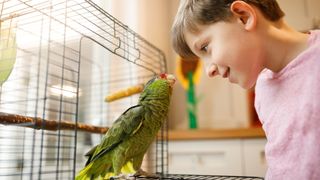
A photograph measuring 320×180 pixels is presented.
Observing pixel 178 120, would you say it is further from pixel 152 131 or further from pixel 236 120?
pixel 152 131

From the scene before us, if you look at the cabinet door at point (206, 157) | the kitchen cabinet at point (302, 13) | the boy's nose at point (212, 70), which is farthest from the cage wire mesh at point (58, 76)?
the kitchen cabinet at point (302, 13)

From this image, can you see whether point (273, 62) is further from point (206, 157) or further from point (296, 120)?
point (206, 157)

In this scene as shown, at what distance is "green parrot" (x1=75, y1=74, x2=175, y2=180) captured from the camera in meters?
0.67

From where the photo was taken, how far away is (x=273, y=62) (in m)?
0.61

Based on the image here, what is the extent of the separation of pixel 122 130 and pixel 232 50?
0.96 ft

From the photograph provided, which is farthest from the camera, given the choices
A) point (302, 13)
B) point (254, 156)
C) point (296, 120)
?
point (302, 13)

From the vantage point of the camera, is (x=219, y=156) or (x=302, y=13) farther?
(x=302, y=13)

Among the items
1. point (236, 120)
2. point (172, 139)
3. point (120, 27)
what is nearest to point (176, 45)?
point (120, 27)

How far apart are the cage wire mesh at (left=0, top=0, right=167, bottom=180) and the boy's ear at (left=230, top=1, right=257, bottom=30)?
29cm

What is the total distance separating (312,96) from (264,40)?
0.14 m

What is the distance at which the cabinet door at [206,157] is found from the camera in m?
1.28

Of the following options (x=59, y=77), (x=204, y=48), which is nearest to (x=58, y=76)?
(x=59, y=77)

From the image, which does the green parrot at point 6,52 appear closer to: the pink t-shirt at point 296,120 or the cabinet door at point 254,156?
the pink t-shirt at point 296,120

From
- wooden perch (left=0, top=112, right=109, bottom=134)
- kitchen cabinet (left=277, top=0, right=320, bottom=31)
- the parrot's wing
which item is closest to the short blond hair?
the parrot's wing
